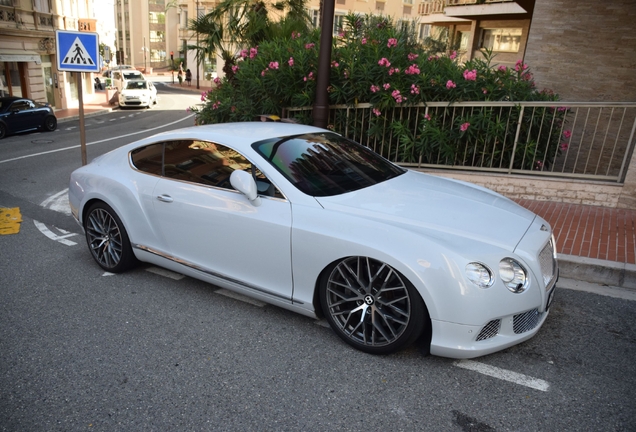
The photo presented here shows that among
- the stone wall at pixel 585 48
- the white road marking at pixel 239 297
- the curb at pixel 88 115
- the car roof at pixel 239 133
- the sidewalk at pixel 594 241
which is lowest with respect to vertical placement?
the curb at pixel 88 115

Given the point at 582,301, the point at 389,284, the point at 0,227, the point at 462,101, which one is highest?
the point at 462,101

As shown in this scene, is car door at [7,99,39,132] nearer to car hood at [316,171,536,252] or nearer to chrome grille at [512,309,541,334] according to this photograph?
car hood at [316,171,536,252]

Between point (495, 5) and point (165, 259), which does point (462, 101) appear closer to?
point (165, 259)

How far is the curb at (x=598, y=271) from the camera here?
467 centimetres

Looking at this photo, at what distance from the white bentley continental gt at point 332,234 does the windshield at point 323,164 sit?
15 millimetres

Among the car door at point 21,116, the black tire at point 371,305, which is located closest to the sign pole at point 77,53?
the black tire at point 371,305

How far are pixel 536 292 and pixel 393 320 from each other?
954mm

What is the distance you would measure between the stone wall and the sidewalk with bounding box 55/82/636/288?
542cm

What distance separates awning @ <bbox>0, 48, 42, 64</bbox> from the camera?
22.2 m

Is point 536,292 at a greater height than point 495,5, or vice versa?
point 495,5

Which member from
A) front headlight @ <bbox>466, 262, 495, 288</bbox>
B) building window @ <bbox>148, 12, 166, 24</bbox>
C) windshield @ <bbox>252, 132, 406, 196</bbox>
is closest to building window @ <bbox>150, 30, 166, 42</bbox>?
building window @ <bbox>148, 12, 166, 24</bbox>

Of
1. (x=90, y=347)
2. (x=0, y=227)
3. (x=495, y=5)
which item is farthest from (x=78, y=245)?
(x=495, y=5)

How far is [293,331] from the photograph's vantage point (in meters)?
3.78

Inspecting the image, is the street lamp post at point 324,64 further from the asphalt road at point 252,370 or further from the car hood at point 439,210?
the asphalt road at point 252,370
